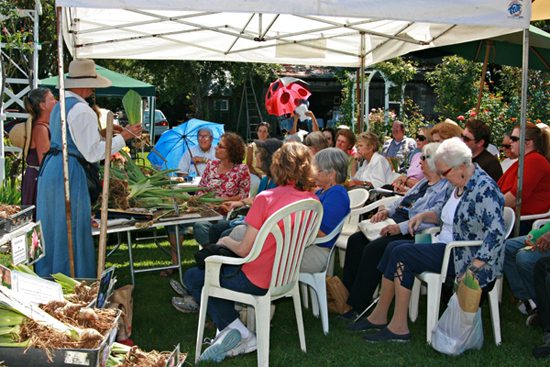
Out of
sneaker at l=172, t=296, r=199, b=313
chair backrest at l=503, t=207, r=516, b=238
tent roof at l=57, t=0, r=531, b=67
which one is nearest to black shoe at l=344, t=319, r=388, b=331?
chair backrest at l=503, t=207, r=516, b=238

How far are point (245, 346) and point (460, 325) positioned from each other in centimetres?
133

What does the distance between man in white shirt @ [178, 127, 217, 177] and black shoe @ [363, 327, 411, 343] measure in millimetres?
3529

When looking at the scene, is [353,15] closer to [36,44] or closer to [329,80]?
[36,44]

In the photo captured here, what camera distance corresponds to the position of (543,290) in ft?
10.3

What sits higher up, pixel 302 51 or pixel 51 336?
pixel 302 51

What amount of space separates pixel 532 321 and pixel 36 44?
7332mm

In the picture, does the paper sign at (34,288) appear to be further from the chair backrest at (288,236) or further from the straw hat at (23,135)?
the straw hat at (23,135)

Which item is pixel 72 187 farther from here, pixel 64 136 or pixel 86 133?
pixel 64 136

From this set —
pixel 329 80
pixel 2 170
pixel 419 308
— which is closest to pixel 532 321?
pixel 419 308

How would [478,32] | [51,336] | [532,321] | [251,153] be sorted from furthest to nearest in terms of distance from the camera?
[251,153] → [478,32] → [532,321] → [51,336]

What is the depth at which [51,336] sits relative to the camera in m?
1.76

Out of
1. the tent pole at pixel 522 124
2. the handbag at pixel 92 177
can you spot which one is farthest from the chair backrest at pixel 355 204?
the handbag at pixel 92 177

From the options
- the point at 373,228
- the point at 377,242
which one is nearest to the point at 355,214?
the point at 373,228

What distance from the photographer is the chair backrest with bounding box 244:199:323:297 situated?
8.73 feet
